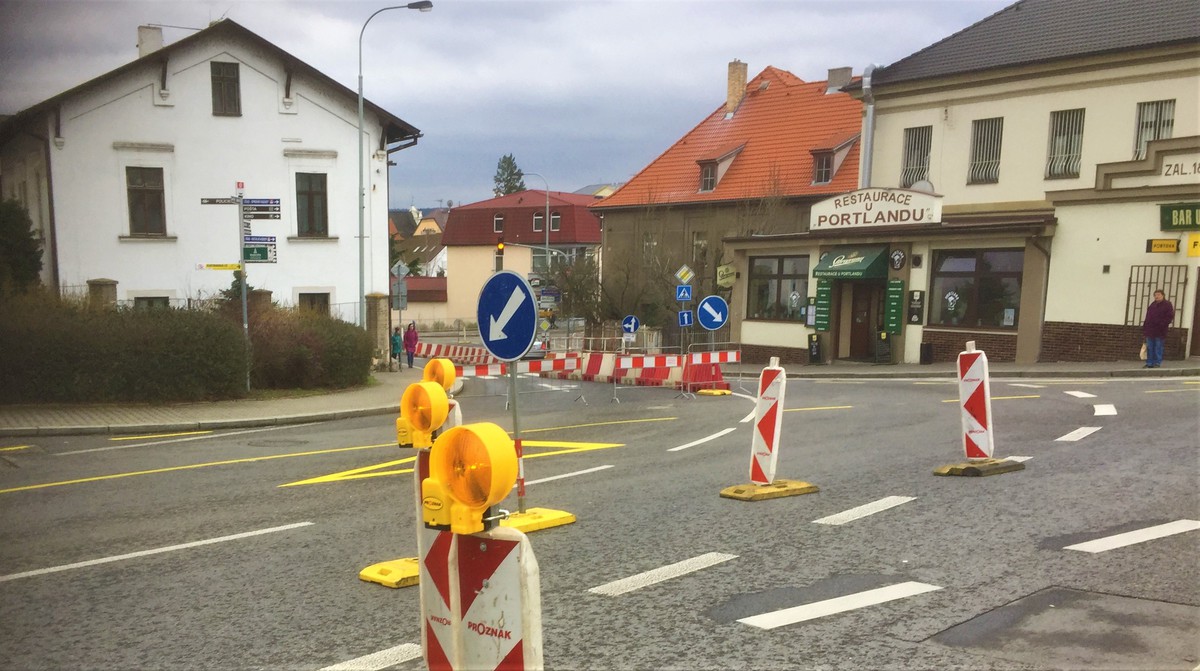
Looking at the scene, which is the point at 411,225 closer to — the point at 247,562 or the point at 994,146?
the point at 994,146

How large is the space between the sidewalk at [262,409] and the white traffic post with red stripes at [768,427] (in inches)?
428

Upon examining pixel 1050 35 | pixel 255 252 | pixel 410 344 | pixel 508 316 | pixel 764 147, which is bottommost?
pixel 410 344

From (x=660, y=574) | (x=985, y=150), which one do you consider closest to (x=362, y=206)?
(x=985, y=150)

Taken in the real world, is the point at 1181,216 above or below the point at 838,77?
below

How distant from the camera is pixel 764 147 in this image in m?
42.1

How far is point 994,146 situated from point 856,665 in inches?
1050

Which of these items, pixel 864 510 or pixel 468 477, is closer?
pixel 468 477

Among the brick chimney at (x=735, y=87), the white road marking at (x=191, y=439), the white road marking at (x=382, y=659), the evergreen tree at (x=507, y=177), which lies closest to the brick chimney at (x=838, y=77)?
the brick chimney at (x=735, y=87)

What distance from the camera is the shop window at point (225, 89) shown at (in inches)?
1064

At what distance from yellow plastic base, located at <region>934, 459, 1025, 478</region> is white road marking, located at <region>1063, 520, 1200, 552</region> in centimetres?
222

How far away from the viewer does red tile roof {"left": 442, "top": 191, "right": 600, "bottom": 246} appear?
241 feet

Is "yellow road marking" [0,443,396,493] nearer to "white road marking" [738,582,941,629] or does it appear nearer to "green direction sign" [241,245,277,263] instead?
"green direction sign" [241,245,277,263]

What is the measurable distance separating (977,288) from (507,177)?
117 meters

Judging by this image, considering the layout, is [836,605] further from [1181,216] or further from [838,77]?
[838,77]
